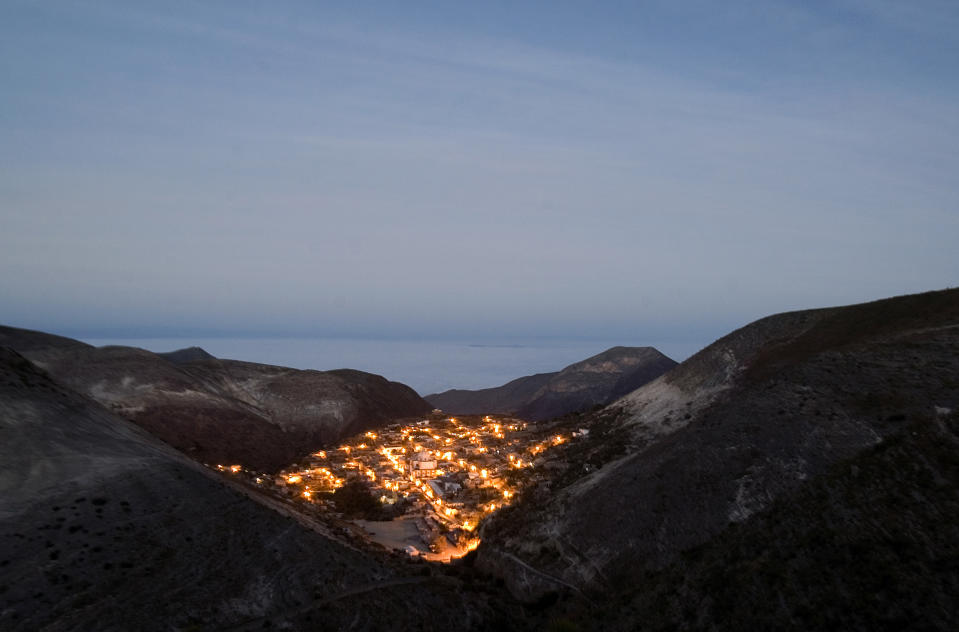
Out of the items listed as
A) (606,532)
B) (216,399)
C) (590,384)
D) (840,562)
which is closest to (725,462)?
(606,532)

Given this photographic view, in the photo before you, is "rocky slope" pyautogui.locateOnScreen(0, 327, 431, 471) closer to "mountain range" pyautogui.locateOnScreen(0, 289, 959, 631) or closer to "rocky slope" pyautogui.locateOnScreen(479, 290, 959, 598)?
"mountain range" pyautogui.locateOnScreen(0, 289, 959, 631)

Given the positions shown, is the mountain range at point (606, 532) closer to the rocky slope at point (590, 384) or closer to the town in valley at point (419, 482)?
the town in valley at point (419, 482)

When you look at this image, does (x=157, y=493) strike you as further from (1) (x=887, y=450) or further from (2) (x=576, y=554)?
(1) (x=887, y=450)

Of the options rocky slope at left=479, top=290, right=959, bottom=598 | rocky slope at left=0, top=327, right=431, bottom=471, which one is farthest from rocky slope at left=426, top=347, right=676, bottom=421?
rocky slope at left=479, top=290, right=959, bottom=598

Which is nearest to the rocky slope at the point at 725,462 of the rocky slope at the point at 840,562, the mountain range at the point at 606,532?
the mountain range at the point at 606,532

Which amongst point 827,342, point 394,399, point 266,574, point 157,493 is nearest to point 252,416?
point 394,399

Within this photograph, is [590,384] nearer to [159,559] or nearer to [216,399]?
[216,399]
